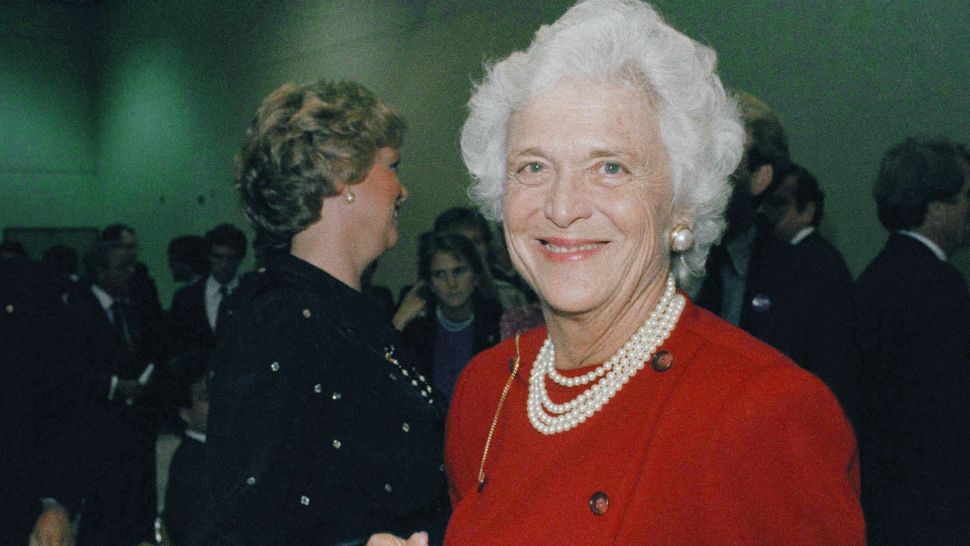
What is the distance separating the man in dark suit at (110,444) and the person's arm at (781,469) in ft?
6.42

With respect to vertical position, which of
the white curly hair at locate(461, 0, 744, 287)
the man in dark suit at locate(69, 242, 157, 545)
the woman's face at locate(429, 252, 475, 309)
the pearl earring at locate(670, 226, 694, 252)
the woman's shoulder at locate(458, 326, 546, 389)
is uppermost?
the white curly hair at locate(461, 0, 744, 287)

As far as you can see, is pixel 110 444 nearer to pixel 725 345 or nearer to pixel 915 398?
pixel 725 345

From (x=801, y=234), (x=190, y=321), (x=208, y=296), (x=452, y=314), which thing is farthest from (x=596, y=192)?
(x=208, y=296)

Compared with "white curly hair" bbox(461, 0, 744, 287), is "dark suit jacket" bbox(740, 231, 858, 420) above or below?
below

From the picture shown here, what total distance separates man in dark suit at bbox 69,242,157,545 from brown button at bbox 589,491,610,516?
1755 millimetres

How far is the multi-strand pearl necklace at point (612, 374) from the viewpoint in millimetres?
1274

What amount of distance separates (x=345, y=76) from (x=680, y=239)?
7.73 m

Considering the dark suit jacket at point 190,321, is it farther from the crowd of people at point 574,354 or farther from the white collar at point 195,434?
the crowd of people at point 574,354

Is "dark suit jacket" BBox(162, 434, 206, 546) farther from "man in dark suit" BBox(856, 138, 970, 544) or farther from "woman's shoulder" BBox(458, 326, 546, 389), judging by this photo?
"man in dark suit" BBox(856, 138, 970, 544)

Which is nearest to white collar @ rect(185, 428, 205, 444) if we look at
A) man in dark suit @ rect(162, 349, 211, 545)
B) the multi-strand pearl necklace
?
man in dark suit @ rect(162, 349, 211, 545)

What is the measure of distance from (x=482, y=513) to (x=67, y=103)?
15.2 metres

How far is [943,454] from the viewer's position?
7.72 ft

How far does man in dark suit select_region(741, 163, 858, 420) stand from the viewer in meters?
2.21

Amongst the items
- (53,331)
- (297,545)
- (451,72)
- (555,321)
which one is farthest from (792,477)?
(451,72)
